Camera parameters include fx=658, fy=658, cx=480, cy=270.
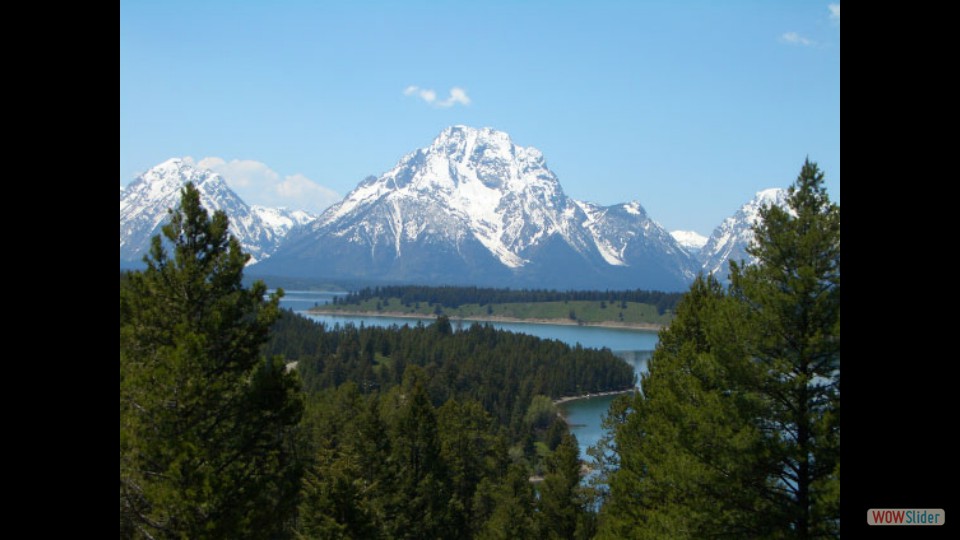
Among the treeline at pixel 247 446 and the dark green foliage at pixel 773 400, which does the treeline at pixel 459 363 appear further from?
the dark green foliage at pixel 773 400

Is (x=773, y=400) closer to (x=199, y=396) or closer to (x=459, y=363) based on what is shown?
(x=199, y=396)

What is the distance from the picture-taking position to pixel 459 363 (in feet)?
447

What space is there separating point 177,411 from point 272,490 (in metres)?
4.15

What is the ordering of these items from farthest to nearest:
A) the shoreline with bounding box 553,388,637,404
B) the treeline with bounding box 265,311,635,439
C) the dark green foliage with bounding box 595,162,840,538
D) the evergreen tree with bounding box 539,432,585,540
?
the shoreline with bounding box 553,388,637,404
the treeline with bounding box 265,311,635,439
the evergreen tree with bounding box 539,432,585,540
the dark green foliage with bounding box 595,162,840,538

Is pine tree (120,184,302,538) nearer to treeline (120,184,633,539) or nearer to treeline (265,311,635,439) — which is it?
treeline (120,184,633,539)

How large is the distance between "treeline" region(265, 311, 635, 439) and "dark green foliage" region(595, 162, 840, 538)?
86602mm

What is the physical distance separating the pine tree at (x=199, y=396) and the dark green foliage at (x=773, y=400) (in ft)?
29.2

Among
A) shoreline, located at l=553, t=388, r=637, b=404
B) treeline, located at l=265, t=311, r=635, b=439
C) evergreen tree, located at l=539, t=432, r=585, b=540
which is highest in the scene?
evergreen tree, located at l=539, t=432, r=585, b=540

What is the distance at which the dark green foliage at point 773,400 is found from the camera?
11586 millimetres

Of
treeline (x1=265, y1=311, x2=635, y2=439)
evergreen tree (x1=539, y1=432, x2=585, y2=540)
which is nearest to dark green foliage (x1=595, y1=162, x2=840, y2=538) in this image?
evergreen tree (x1=539, y1=432, x2=585, y2=540)

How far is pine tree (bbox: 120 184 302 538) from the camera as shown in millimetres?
13391
